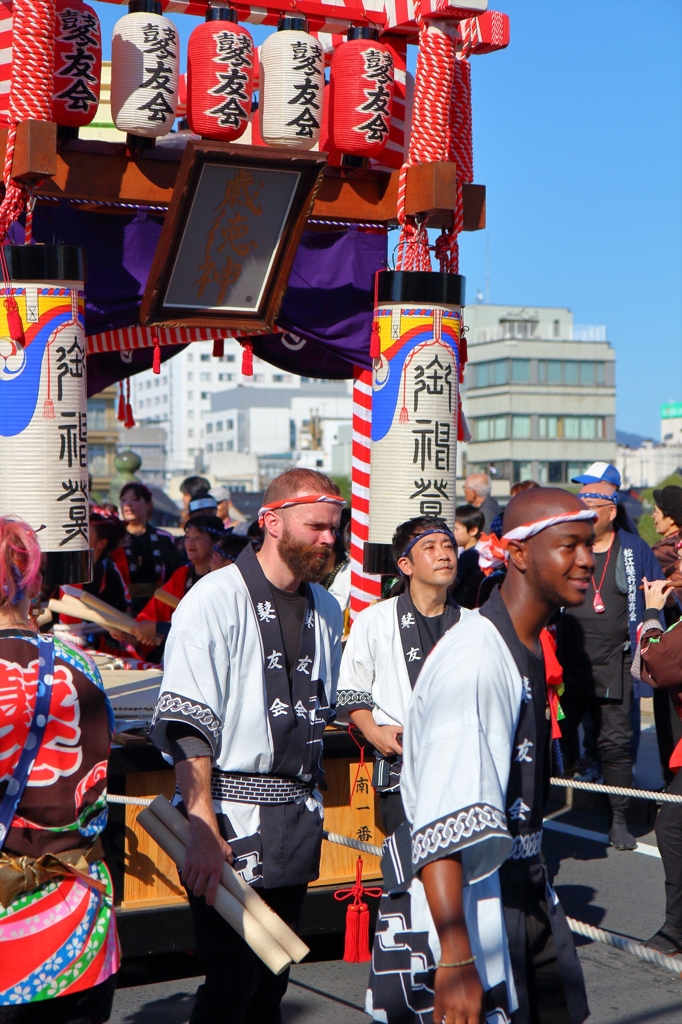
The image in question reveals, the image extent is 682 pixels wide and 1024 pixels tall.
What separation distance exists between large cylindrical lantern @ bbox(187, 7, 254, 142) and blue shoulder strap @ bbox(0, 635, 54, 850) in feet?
12.6

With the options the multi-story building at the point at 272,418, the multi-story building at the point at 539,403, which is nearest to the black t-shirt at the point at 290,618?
the multi-story building at the point at 539,403

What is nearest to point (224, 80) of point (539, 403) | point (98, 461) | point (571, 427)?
point (98, 461)

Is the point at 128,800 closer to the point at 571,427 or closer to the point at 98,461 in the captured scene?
the point at 98,461

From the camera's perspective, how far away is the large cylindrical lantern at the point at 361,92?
5.97 m

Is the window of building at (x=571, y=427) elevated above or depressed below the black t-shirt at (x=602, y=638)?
above

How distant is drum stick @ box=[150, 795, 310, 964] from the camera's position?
9.18ft

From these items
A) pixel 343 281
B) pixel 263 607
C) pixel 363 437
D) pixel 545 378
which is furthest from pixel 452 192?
pixel 545 378

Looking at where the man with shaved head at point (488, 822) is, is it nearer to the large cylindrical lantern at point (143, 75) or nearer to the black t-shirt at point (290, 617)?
the black t-shirt at point (290, 617)

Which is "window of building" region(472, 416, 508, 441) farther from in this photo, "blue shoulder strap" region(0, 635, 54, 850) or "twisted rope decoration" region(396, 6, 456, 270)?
"blue shoulder strap" region(0, 635, 54, 850)

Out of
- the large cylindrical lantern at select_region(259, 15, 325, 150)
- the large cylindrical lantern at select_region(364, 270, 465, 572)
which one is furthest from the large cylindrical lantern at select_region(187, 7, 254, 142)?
the large cylindrical lantern at select_region(364, 270, 465, 572)

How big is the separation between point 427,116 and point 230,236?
1.19 m

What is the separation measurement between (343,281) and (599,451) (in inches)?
2654

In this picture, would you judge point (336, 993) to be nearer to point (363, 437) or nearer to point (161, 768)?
point (161, 768)

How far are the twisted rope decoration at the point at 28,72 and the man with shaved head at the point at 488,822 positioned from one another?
3.47m
